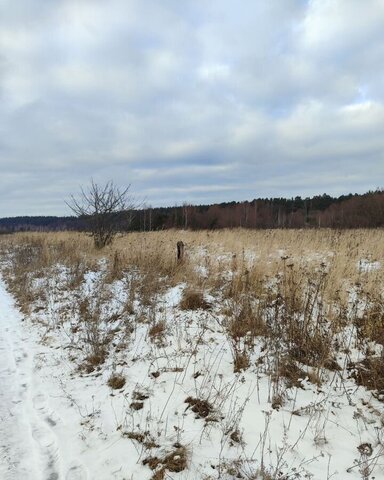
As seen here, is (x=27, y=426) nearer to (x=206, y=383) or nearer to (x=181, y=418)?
(x=181, y=418)

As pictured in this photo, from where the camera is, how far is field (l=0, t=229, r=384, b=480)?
3.30 meters

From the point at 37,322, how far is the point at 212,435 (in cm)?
547

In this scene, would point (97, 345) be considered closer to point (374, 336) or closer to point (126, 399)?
point (126, 399)

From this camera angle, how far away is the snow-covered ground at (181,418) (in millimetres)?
3215

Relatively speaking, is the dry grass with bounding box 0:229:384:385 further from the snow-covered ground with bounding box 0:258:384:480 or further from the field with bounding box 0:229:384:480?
the snow-covered ground with bounding box 0:258:384:480

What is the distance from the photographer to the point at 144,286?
8.27 meters

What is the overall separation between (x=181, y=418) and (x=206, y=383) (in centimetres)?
58

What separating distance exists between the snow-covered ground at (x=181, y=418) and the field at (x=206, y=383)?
14 millimetres

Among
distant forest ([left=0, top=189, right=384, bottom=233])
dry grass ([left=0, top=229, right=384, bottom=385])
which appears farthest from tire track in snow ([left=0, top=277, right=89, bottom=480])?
distant forest ([left=0, top=189, right=384, bottom=233])

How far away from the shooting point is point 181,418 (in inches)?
156

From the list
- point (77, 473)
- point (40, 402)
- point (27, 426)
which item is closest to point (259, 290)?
point (40, 402)

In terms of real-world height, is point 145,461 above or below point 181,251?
below

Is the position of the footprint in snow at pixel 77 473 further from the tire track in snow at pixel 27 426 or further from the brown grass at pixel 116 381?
the brown grass at pixel 116 381

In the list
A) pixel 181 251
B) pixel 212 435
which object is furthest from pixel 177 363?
pixel 181 251
